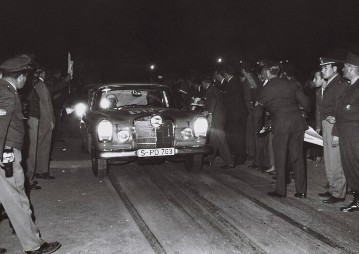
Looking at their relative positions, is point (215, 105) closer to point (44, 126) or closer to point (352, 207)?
point (44, 126)

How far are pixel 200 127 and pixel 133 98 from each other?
178cm

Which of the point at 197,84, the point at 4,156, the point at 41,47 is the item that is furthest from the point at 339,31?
the point at 41,47

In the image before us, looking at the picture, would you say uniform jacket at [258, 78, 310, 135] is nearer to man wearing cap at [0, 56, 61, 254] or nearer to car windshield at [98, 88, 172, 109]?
car windshield at [98, 88, 172, 109]

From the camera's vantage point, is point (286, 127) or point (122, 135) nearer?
point (286, 127)

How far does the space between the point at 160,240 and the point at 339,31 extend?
19.8 metres

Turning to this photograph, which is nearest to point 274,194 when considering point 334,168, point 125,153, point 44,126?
point 334,168

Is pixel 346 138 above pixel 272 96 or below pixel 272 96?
below

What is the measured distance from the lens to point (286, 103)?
6.39 meters

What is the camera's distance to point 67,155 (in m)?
10.6

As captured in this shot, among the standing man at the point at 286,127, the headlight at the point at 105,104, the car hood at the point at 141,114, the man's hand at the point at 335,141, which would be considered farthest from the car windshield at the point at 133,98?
the man's hand at the point at 335,141

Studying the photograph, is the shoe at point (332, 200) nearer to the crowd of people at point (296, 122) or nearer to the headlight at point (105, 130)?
the crowd of people at point (296, 122)

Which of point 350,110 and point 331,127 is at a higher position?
point 350,110

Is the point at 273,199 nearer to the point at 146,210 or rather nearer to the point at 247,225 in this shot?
the point at 247,225

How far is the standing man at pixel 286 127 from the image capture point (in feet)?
20.9
